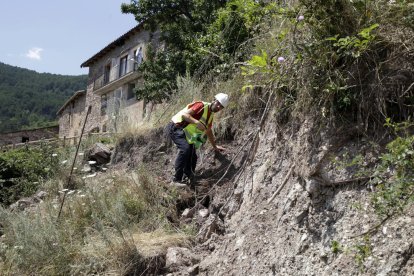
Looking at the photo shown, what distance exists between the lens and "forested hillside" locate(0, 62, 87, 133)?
67.4 m

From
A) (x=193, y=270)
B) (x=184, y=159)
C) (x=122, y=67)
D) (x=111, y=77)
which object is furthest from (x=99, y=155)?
(x=111, y=77)

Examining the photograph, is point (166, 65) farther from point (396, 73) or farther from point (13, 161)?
point (396, 73)

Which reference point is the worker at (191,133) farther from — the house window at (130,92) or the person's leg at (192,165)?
the house window at (130,92)

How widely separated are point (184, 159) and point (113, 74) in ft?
82.8

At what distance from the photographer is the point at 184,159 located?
21.0ft

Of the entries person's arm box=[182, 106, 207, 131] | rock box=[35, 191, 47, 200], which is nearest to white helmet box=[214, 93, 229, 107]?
person's arm box=[182, 106, 207, 131]

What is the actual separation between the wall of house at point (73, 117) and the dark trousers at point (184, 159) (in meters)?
28.9

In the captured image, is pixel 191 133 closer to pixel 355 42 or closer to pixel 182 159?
pixel 182 159

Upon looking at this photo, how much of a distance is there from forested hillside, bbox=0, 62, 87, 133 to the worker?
59.5 m

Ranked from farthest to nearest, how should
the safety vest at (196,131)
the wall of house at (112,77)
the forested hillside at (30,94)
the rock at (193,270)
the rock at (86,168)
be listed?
the forested hillside at (30,94), the wall of house at (112,77), the rock at (86,168), the safety vest at (196,131), the rock at (193,270)

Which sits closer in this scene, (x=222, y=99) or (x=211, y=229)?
(x=211, y=229)

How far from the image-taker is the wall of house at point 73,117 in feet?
115

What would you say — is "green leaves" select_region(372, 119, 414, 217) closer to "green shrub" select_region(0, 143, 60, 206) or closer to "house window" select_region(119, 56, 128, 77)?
"green shrub" select_region(0, 143, 60, 206)

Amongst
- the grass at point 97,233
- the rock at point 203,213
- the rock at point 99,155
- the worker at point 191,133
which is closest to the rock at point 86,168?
the rock at point 99,155
